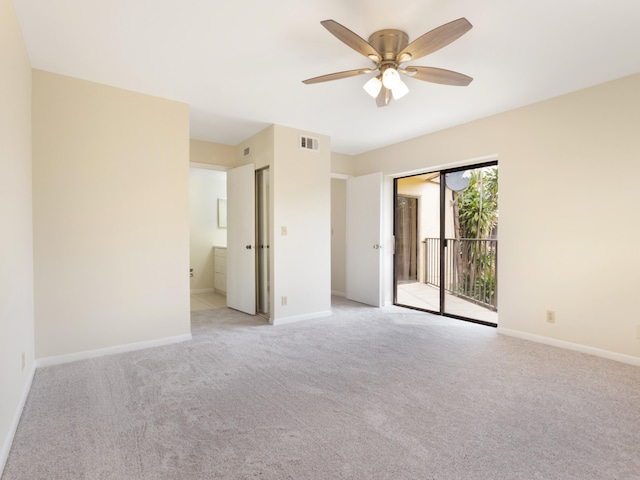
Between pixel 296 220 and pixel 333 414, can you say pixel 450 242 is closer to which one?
pixel 296 220

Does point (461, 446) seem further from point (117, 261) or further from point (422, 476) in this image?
point (117, 261)

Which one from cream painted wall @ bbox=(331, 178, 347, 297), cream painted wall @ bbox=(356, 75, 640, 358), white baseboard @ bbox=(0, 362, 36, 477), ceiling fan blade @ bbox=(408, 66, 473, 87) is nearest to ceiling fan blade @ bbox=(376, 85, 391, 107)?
ceiling fan blade @ bbox=(408, 66, 473, 87)

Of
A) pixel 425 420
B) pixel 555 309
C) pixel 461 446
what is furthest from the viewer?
pixel 555 309

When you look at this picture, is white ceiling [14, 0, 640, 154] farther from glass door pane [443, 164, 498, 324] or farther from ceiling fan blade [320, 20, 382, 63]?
glass door pane [443, 164, 498, 324]

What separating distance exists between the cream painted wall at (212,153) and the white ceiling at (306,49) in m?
1.12

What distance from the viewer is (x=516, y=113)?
3584mm

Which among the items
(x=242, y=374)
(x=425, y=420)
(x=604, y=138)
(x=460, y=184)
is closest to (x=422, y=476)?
(x=425, y=420)

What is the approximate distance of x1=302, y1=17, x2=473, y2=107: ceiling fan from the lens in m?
1.97

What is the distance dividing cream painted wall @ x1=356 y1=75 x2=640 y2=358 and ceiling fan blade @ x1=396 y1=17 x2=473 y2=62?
6.72 feet

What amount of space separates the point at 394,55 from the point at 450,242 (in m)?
3.41

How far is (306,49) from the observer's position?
8.02 feet

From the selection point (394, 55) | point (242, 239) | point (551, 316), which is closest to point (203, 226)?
point (242, 239)

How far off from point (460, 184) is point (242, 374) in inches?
149

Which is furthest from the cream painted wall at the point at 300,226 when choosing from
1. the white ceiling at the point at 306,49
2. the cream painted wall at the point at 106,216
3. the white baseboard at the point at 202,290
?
the white baseboard at the point at 202,290
